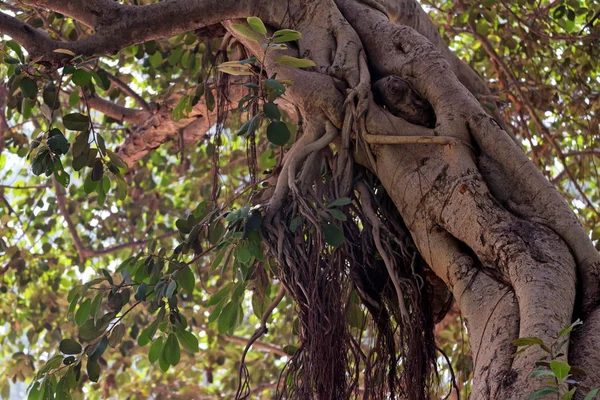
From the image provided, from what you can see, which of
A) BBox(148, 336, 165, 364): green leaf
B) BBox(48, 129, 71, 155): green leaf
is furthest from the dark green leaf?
BBox(48, 129, 71, 155): green leaf

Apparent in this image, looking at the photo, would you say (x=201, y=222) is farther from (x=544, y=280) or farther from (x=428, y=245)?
(x=544, y=280)

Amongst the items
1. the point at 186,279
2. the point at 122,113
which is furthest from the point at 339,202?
the point at 122,113

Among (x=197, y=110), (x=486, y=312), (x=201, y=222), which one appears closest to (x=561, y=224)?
(x=486, y=312)

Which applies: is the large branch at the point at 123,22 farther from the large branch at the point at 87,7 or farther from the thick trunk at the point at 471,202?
the thick trunk at the point at 471,202

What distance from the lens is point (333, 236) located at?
1693 millimetres

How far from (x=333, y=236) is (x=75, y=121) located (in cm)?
84

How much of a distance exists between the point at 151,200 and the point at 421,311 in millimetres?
2874

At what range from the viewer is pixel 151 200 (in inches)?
175

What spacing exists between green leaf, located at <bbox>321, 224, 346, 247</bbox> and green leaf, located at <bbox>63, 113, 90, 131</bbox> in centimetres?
81

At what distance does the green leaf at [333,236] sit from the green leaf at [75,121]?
0.81m

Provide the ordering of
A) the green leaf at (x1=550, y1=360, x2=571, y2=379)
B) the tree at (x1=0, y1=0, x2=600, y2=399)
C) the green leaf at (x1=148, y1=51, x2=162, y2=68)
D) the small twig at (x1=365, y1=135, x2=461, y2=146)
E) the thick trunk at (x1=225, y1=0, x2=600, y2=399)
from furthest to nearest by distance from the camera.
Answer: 1. the green leaf at (x1=148, y1=51, x2=162, y2=68)
2. the small twig at (x1=365, y1=135, x2=461, y2=146)
3. the tree at (x1=0, y1=0, x2=600, y2=399)
4. the thick trunk at (x1=225, y1=0, x2=600, y2=399)
5. the green leaf at (x1=550, y1=360, x2=571, y2=379)

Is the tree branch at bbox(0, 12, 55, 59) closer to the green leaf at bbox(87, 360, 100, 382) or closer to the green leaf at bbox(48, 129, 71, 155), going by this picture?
the green leaf at bbox(48, 129, 71, 155)

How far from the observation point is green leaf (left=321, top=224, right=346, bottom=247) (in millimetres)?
1691

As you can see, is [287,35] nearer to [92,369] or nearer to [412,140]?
[412,140]
